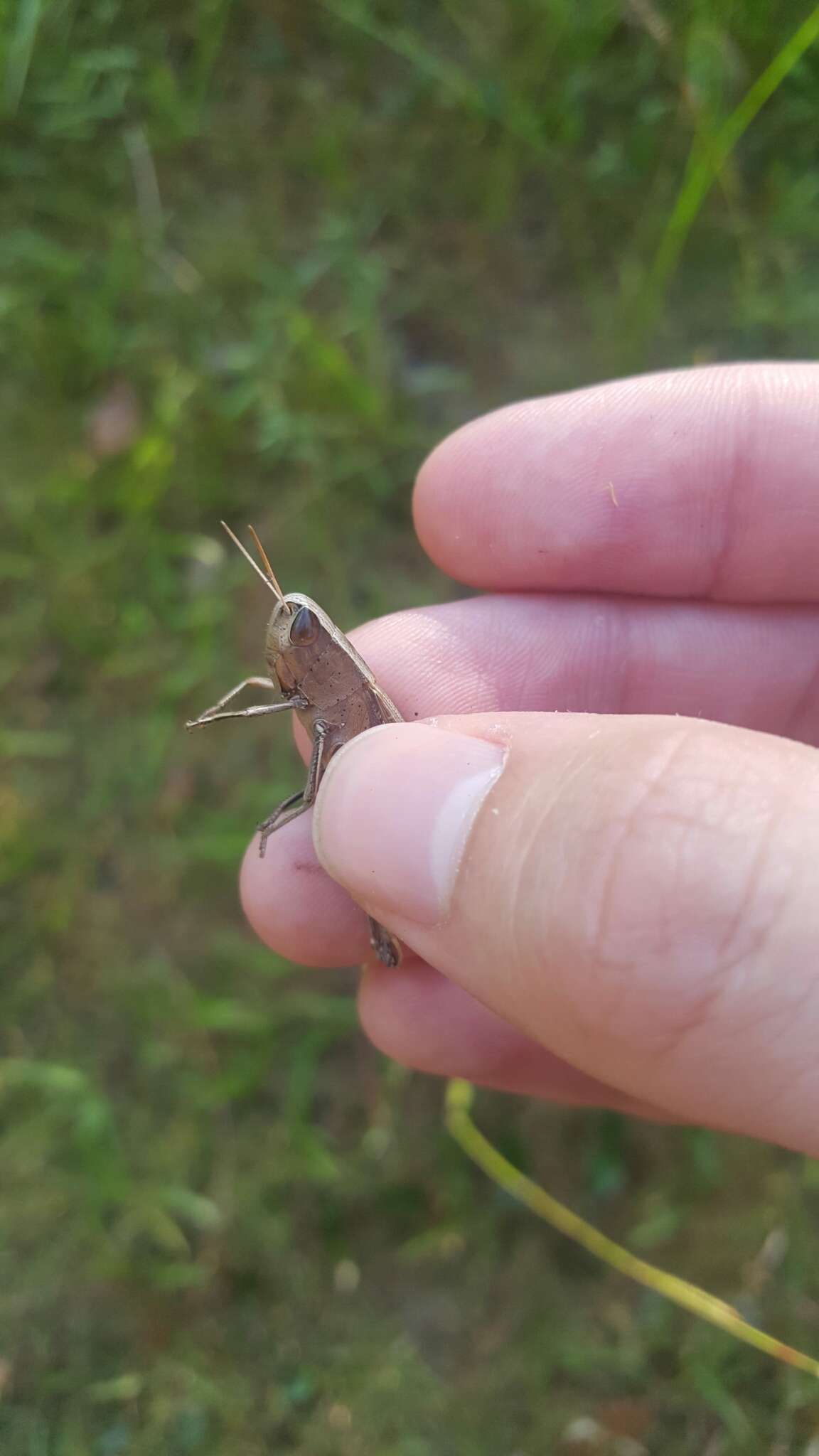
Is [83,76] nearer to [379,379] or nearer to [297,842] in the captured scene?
[379,379]

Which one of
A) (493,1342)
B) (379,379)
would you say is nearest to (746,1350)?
(493,1342)

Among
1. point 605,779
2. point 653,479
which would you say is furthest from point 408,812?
point 653,479

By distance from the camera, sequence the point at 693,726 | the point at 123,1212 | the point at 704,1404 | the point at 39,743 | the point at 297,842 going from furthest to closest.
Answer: the point at 39,743
the point at 123,1212
the point at 704,1404
the point at 297,842
the point at 693,726

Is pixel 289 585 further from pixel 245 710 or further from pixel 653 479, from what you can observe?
pixel 653 479

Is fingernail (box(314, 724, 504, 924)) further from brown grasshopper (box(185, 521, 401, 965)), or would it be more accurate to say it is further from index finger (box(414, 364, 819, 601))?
index finger (box(414, 364, 819, 601))

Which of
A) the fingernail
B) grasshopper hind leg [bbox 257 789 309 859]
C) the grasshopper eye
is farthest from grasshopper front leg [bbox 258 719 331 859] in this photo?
the fingernail

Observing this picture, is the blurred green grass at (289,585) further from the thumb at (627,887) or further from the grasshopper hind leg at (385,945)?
the thumb at (627,887)
